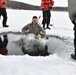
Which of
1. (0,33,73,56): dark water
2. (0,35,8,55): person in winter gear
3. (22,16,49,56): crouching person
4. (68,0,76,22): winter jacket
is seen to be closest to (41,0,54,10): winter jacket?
(0,33,73,56): dark water

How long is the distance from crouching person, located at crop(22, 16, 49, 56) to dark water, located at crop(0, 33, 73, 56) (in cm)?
20

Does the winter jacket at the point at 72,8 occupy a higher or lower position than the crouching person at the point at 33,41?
higher

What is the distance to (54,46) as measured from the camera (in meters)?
8.89

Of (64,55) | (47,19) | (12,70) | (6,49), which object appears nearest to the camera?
(12,70)

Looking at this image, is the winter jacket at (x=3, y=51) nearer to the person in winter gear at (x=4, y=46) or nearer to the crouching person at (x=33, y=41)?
the person in winter gear at (x=4, y=46)

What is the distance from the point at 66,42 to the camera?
9320 mm

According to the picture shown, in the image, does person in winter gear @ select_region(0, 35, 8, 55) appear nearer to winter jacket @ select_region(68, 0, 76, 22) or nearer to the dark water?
the dark water

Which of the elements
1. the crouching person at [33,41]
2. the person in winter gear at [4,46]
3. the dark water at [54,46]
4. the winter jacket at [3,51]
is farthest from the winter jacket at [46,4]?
the winter jacket at [3,51]

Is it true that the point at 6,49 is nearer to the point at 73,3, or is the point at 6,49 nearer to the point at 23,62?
the point at 23,62

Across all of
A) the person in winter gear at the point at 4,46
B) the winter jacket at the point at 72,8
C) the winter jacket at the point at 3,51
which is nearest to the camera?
the winter jacket at the point at 72,8

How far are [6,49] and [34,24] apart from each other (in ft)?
4.00

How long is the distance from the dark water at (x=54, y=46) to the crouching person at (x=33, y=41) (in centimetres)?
20

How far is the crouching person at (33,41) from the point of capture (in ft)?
26.5

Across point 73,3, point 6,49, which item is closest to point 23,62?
point 73,3
